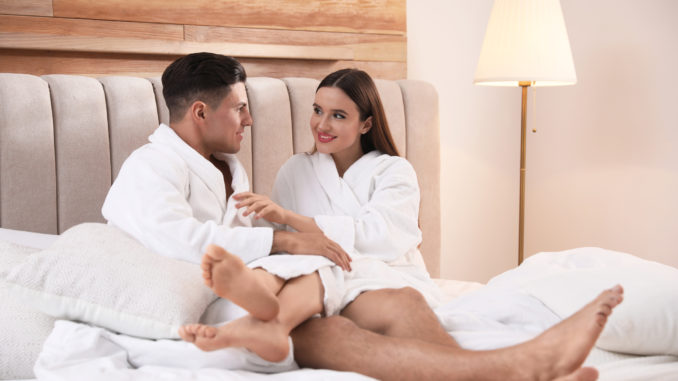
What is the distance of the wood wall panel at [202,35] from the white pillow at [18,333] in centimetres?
94

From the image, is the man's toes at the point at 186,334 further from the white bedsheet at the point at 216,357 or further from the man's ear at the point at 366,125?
the man's ear at the point at 366,125

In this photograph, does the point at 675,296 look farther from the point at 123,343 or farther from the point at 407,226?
the point at 123,343

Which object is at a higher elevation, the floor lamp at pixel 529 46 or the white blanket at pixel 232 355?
the floor lamp at pixel 529 46

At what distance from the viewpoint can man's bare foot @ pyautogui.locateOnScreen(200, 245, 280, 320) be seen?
1.17 meters

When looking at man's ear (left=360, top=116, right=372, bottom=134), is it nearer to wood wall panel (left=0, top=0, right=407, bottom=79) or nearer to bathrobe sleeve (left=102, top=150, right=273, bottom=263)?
bathrobe sleeve (left=102, top=150, right=273, bottom=263)

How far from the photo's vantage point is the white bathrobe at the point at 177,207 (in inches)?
60.2

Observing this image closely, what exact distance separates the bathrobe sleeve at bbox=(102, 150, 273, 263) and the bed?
78 millimetres

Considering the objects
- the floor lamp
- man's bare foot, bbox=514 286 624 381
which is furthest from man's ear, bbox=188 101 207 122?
the floor lamp

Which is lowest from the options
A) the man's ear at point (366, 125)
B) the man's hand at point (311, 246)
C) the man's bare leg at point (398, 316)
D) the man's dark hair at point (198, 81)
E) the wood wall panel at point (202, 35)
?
the man's bare leg at point (398, 316)

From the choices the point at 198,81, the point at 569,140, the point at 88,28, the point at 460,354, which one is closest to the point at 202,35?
the point at 88,28

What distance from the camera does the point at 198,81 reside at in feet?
5.88

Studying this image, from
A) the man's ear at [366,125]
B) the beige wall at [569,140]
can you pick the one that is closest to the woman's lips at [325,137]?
the man's ear at [366,125]

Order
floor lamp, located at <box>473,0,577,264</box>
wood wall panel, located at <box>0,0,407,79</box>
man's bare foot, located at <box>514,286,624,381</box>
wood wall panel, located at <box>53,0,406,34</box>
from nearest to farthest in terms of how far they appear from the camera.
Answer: man's bare foot, located at <box>514,286,624,381</box> < wood wall panel, located at <box>0,0,407,79</box> < wood wall panel, located at <box>53,0,406,34</box> < floor lamp, located at <box>473,0,577,264</box>

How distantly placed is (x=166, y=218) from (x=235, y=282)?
0.42 metres
